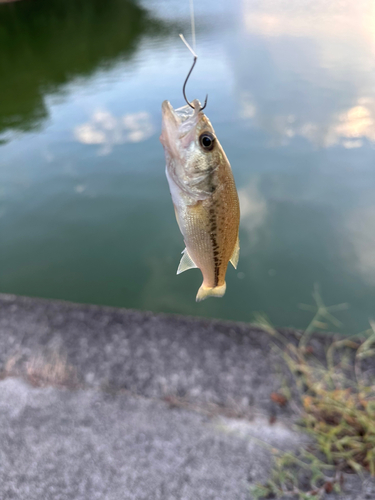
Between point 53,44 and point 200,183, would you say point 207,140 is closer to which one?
point 200,183

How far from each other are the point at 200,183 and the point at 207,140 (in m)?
0.14

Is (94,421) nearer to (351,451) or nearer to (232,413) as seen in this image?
(232,413)

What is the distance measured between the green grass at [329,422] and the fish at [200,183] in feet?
6.53

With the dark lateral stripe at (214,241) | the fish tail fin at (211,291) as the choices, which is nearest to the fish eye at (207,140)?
the dark lateral stripe at (214,241)

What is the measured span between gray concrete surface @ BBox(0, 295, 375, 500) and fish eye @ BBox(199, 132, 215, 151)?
2326 mm

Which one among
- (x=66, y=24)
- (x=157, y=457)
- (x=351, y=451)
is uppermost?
(x=66, y=24)

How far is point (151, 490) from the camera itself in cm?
240

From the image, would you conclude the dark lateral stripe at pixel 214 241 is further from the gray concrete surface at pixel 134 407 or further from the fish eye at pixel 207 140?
the gray concrete surface at pixel 134 407

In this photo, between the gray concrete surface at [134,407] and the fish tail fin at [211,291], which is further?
the gray concrete surface at [134,407]

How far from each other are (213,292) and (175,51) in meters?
13.7

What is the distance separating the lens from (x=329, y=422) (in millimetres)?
2627

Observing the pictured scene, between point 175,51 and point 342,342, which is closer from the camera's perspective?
point 342,342

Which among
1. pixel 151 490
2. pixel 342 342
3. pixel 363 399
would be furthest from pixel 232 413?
pixel 342 342

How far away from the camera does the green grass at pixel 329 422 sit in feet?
7.73
